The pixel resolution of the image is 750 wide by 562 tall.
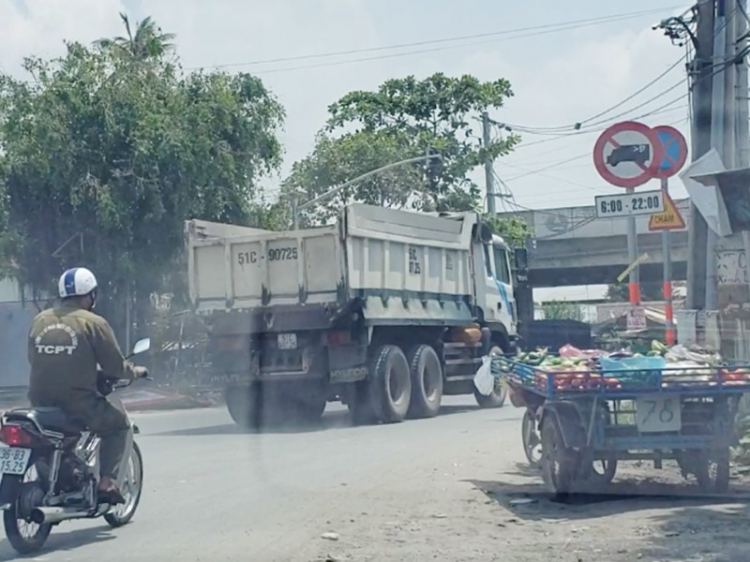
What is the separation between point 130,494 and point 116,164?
67.0 ft

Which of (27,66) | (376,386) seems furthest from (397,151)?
(376,386)

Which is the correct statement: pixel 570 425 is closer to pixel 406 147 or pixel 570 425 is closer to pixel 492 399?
pixel 492 399

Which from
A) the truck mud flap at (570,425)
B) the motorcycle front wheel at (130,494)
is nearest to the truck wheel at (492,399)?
the truck mud flap at (570,425)

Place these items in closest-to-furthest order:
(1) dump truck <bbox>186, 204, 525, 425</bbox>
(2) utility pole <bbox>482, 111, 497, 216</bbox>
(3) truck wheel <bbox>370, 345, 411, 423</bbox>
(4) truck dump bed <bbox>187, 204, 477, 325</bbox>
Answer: (4) truck dump bed <bbox>187, 204, 477, 325</bbox>, (1) dump truck <bbox>186, 204, 525, 425</bbox>, (3) truck wheel <bbox>370, 345, 411, 423</bbox>, (2) utility pole <bbox>482, 111, 497, 216</bbox>

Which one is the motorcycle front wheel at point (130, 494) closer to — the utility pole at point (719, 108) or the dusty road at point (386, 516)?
the dusty road at point (386, 516)

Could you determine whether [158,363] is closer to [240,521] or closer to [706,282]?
[706,282]

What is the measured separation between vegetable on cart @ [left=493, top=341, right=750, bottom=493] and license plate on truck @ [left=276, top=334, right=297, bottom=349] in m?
7.92

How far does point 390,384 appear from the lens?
59.4 feet

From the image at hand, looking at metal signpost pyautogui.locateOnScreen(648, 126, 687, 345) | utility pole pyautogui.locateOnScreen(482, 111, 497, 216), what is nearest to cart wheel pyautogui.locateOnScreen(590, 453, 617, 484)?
metal signpost pyautogui.locateOnScreen(648, 126, 687, 345)

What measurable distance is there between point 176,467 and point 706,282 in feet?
19.9

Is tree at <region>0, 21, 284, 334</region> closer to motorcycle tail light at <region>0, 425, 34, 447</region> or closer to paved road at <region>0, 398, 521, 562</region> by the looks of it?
paved road at <region>0, 398, 521, 562</region>

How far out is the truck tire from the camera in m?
18.8

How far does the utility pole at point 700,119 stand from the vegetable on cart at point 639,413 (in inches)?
173

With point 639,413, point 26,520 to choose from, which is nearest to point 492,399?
point 639,413
